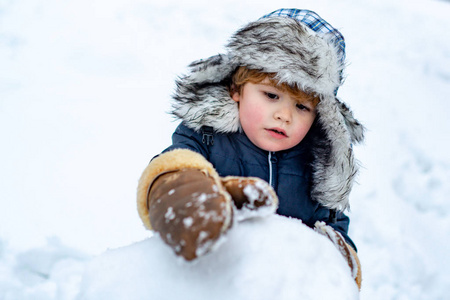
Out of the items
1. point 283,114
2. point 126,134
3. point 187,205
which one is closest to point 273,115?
point 283,114

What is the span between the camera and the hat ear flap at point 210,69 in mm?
1351

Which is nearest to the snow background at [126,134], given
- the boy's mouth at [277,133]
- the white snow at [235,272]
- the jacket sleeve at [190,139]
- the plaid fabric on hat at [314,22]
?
the plaid fabric on hat at [314,22]

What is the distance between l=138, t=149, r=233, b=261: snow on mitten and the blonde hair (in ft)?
1.43

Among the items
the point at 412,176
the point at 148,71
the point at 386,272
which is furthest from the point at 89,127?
the point at 412,176

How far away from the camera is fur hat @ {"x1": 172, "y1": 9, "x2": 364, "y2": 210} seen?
3.87ft

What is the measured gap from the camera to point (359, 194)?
223 centimetres

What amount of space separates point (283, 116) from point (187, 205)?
609 millimetres

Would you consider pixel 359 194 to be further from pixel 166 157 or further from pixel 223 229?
pixel 223 229

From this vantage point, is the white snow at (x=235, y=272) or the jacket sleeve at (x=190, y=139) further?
the jacket sleeve at (x=190, y=139)

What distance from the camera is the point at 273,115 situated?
1.21 meters

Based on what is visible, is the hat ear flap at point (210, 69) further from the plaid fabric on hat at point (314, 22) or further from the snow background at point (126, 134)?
the snow background at point (126, 134)

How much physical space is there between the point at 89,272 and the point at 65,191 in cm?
116

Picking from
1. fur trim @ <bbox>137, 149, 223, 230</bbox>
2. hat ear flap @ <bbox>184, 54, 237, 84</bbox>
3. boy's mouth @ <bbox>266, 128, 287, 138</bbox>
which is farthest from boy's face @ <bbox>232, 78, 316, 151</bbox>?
fur trim @ <bbox>137, 149, 223, 230</bbox>

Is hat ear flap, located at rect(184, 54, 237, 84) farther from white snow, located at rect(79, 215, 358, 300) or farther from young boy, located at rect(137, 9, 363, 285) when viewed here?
white snow, located at rect(79, 215, 358, 300)
